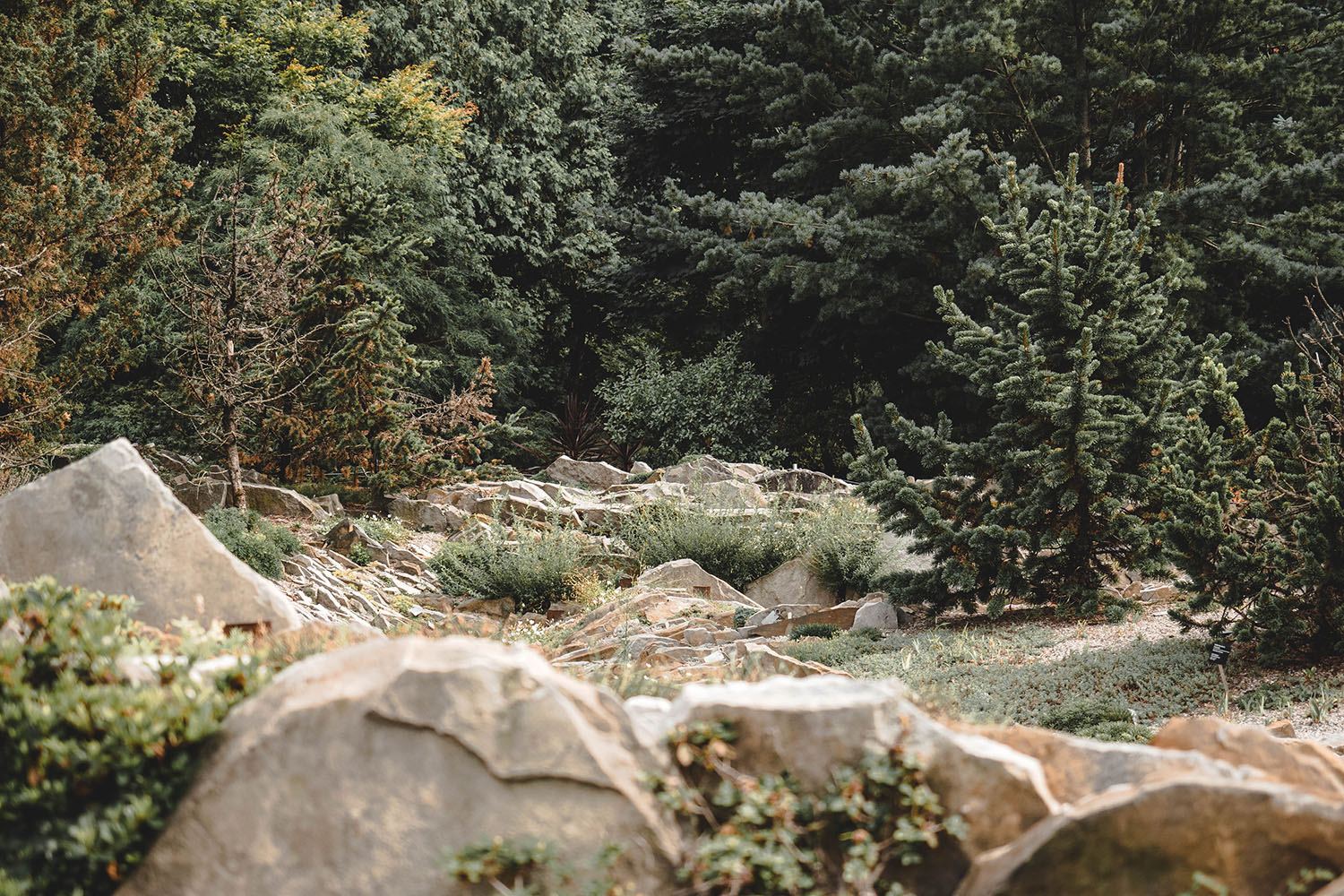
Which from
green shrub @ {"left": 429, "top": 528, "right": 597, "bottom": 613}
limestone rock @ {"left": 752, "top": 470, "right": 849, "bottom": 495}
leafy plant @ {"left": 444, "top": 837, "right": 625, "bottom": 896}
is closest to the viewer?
leafy plant @ {"left": 444, "top": 837, "right": 625, "bottom": 896}

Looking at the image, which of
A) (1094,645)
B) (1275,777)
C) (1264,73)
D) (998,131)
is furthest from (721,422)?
(1275,777)

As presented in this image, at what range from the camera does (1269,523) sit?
17.4 ft

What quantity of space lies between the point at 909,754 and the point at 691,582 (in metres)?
5.79

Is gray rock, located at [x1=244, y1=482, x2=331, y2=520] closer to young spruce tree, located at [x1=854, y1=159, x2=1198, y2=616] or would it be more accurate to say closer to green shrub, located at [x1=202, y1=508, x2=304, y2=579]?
green shrub, located at [x1=202, y1=508, x2=304, y2=579]

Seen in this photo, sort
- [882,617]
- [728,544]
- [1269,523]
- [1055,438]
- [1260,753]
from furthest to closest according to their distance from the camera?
[728,544]
[882,617]
[1055,438]
[1269,523]
[1260,753]

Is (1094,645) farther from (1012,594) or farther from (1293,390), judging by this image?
(1293,390)

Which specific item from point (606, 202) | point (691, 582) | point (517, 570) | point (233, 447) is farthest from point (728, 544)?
point (606, 202)

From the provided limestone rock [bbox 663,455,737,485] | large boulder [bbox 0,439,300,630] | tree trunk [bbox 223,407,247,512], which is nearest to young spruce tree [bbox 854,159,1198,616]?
large boulder [bbox 0,439,300,630]

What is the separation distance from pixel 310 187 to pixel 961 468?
23.8 feet

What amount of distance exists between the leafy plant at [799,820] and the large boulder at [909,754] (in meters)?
0.03

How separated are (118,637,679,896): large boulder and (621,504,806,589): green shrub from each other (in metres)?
6.32

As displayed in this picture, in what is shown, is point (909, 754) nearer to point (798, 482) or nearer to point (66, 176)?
point (798, 482)

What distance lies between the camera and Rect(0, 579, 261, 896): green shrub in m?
2.13

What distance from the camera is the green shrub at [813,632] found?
6.46 meters
